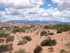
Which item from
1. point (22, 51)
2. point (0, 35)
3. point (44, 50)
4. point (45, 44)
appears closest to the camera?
point (22, 51)

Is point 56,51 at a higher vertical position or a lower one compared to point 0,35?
higher

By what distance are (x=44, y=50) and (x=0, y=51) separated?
244 inches

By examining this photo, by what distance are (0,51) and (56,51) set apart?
787cm

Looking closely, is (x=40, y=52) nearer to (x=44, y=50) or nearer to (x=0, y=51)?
(x=44, y=50)

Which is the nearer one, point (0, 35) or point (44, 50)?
point (44, 50)

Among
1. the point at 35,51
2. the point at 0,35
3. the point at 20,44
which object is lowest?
the point at 0,35

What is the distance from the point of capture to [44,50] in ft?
74.6

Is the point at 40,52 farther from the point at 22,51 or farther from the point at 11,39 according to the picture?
the point at 11,39

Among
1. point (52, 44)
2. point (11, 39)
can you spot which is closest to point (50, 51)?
point (52, 44)

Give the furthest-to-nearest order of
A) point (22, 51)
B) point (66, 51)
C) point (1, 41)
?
1. point (1, 41)
2. point (66, 51)
3. point (22, 51)

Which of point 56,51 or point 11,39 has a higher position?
point 56,51

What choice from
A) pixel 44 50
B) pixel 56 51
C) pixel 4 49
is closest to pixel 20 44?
pixel 4 49

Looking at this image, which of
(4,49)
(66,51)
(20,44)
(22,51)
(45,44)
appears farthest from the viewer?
(20,44)

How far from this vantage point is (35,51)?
2192cm
